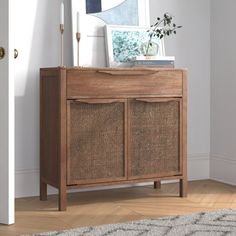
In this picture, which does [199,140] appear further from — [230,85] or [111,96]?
[111,96]

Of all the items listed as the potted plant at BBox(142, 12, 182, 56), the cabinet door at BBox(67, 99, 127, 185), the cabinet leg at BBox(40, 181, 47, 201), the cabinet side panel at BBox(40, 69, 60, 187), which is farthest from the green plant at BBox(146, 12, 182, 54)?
the cabinet leg at BBox(40, 181, 47, 201)

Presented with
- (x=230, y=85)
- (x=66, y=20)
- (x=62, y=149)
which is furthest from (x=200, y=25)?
(x=62, y=149)

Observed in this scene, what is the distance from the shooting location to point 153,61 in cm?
364

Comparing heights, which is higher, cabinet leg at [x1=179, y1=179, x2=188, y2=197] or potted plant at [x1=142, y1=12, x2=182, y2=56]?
potted plant at [x1=142, y1=12, x2=182, y2=56]

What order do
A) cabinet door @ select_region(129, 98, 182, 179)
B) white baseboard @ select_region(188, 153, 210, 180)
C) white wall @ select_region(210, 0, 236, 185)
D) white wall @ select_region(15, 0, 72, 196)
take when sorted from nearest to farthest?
cabinet door @ select_region(129, 98, 182, 179)
white wall @ select_region(15, 0, 72, 196)
white wall @ select_region(210, 0, 236, 185)
white baseboard @ select_region(188, 153, 210, 180)

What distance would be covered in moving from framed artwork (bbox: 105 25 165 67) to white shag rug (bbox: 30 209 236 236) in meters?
1.22

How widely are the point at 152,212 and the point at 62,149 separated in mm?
629

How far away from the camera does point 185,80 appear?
3637 mm

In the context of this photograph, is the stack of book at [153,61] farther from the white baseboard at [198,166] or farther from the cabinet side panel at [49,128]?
the white baseboard at [198,166]

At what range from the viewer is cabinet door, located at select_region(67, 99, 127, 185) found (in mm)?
3314
